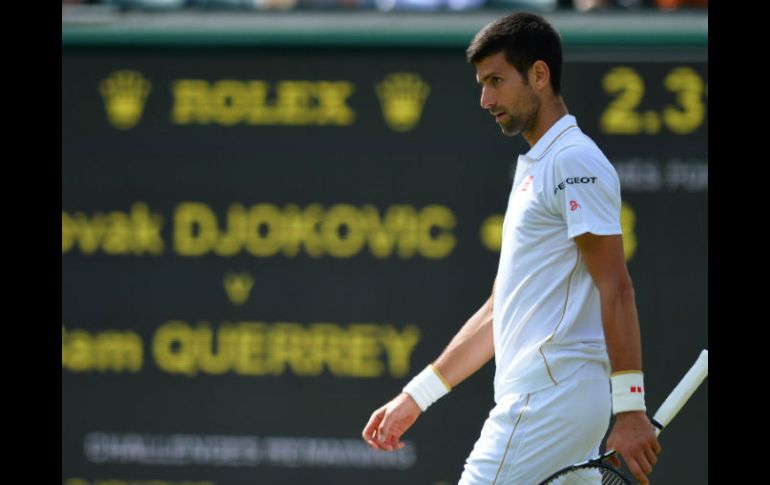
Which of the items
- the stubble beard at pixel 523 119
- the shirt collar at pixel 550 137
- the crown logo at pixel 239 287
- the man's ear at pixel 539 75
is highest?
the man's ear at pixel 539 75

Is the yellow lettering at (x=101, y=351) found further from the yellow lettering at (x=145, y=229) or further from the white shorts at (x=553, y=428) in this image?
the white shorts at (x=553, y=428)

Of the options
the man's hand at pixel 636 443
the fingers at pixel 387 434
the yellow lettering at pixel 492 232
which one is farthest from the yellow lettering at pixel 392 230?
the man's hand at pixel 636 443

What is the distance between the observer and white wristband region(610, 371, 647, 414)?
338 cm

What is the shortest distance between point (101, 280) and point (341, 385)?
3.64 ft

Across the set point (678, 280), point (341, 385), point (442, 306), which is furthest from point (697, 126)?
point (341, 385)

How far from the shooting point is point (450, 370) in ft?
13.5

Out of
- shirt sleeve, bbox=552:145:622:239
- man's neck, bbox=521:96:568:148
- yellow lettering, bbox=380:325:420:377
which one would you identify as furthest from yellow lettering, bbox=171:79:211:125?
shirt sleeve, bbox=552:145:622:239

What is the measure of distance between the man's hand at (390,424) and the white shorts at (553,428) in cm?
51

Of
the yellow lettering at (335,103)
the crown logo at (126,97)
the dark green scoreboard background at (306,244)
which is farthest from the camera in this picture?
the crown logo at (126,97)

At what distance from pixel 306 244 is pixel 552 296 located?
2.47 meters

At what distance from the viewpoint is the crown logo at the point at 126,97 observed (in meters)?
6.04

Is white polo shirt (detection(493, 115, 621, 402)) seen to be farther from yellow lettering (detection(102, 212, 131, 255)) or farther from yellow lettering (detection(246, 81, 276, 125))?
yellow lettering (detection(102, 212, 131, 255))

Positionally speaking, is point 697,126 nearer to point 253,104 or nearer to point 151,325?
point 253,104

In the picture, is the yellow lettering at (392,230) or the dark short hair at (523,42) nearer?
the dark short hair at (523,42)
